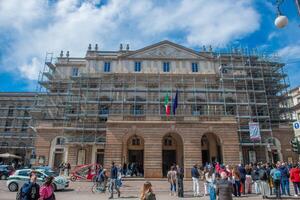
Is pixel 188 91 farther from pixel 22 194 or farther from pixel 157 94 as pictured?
pixel 22 194

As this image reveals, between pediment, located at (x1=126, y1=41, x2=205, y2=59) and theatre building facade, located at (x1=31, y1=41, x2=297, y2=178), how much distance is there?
0.17 metres

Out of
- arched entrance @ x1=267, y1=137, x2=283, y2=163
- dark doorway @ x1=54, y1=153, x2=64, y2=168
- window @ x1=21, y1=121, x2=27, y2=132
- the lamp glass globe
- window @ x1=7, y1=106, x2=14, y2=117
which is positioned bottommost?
dark doorway @ x1=54, y1=153, x2=64, y2=168

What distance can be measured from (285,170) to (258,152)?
22.8 metres

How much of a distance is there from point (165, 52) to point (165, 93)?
26.3ft

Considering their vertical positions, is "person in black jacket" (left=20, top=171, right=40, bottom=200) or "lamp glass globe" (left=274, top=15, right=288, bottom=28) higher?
"lamp glass globe" (left=274, top=15, right=288, bottom=28)

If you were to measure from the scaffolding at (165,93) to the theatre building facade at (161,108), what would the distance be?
0.15 meters

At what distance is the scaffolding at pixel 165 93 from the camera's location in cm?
3716

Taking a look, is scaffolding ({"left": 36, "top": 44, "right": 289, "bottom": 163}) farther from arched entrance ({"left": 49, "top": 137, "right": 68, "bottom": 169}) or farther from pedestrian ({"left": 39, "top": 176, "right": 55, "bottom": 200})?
pedestrian ({"left": 39, "top": 176, "right": 55, "bottom": 200})

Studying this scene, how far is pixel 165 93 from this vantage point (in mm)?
38844

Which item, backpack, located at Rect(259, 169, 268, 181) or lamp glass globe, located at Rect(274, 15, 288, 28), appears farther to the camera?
backpack, located at Rect(259, 169, 268, 181)

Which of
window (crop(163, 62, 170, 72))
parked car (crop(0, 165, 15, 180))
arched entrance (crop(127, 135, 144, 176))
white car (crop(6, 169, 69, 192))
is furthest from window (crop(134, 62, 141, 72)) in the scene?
white car (crop(6, 169, 69, 192))

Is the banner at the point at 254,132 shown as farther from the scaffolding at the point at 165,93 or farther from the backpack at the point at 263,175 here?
the backpack at the point at 263,175

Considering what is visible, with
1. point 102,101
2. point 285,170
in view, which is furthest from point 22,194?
point 102,101

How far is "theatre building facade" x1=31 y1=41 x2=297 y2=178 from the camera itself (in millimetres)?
31484
